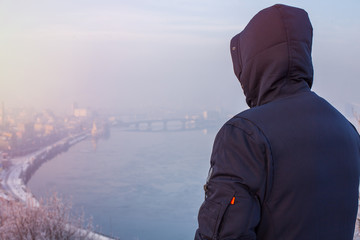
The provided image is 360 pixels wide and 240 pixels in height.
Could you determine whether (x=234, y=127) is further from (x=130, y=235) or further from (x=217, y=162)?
(x=130, y=235)

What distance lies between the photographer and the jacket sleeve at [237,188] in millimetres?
598

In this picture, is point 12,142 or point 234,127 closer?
Result: point 234,127

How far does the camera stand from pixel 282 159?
0.61 metres

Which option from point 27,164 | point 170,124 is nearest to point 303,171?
point 27,164

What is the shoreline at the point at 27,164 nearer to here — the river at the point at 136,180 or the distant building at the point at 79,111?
the river at the point at 136,180

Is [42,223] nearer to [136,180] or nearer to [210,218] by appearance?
[210,218]

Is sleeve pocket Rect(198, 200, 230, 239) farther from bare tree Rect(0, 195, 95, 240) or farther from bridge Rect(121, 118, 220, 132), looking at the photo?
bridge Rect(121, 118, 220, 132)

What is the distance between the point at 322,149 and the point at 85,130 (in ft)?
38.1

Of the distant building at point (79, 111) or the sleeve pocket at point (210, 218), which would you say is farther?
the distant building at point (79, 111)

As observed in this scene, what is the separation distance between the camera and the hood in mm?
680

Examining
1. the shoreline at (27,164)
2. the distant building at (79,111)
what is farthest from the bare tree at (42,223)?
the distant building at (79,111)

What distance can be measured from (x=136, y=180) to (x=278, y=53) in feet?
27.1

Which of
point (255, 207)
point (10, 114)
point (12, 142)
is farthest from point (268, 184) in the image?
point (10, 114)

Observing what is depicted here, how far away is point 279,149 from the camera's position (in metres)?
0.61
